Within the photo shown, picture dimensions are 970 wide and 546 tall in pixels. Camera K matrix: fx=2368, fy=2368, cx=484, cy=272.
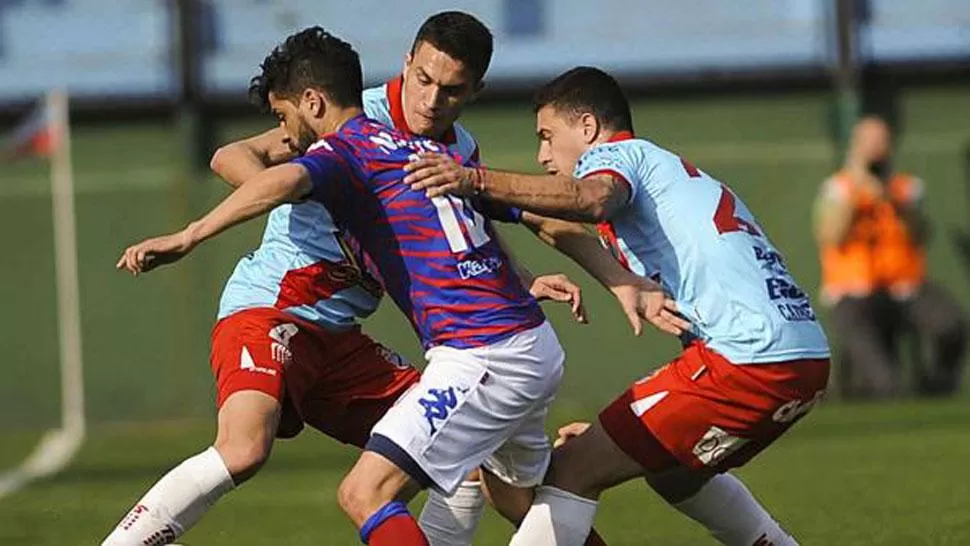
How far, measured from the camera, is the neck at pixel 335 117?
8.01 m

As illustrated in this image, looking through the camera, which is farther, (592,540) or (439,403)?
(592,540)

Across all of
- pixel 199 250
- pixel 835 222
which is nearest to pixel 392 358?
pixel 835 222

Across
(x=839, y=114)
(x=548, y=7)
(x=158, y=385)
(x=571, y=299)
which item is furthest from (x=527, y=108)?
(x=571, y=299)

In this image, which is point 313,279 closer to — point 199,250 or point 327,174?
point 327,174

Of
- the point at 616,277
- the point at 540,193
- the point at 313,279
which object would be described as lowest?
the point at 313,279

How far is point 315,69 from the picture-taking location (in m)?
8.01

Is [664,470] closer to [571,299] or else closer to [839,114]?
[571,299]

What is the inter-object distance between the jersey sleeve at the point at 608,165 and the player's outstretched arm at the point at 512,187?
0.19 m

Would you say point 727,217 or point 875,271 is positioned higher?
point 727,217

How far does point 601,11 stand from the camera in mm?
21422

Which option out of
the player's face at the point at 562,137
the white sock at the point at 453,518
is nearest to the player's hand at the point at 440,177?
the player's face at the point at 562,137

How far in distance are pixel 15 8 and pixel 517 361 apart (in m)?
15.4

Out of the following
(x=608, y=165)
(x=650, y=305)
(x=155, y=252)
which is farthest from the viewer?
(x=608, y=165)

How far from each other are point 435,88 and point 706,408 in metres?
1.40
